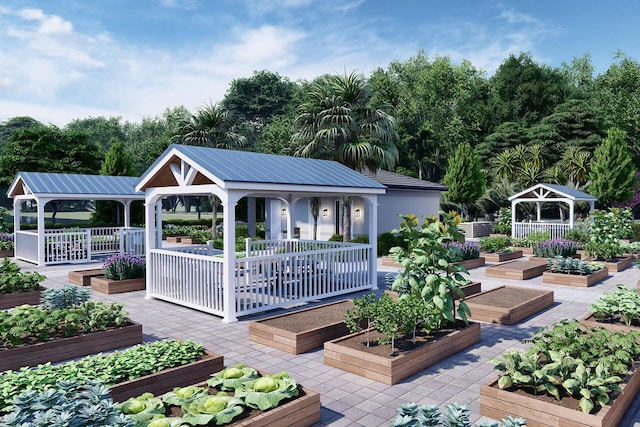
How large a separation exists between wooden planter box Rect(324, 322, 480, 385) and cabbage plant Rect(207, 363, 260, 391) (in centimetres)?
151

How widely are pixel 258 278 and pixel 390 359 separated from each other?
13.0 ft

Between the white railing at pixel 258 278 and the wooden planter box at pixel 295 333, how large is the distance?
1275 mm

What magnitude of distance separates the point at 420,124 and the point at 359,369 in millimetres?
45126

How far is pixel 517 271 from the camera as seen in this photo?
1306cm

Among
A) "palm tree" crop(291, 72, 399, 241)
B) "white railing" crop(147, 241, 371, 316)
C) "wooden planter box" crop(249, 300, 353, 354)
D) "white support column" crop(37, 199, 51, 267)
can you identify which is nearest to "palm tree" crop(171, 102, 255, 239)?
"palm tree" crop(291, 72, 399, 241)

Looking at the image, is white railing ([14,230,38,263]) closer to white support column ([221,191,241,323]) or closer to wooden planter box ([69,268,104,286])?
wooden planter box ([69,268,104,286])

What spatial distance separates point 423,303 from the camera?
6598 mm

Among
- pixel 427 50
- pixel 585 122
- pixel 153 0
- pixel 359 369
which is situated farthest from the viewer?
pixel 427 50

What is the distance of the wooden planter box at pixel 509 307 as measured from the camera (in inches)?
322

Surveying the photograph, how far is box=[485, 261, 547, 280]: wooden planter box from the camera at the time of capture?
42.8 ft

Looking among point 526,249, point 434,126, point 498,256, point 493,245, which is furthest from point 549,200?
point 434,126

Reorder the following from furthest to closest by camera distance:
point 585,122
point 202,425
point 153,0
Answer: point 585,122
point 153,0
point 202,425

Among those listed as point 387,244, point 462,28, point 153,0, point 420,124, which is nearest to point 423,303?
point 153,0

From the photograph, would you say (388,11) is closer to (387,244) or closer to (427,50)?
(387,244)
